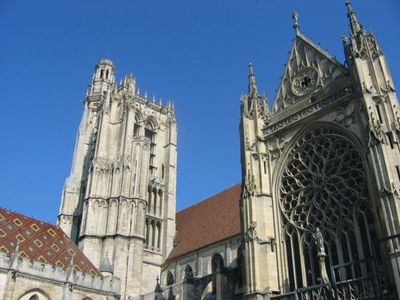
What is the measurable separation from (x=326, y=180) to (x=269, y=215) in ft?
9.75

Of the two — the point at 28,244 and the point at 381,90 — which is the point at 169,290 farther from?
the point at 381,90

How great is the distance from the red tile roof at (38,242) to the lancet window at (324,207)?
14756 mm

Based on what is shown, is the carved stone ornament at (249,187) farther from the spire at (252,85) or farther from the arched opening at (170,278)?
the arched opening at (170,278)

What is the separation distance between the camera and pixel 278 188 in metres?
19.9

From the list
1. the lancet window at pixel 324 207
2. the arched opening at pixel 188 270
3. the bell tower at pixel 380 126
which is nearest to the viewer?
the bell tower at pixel 380 126

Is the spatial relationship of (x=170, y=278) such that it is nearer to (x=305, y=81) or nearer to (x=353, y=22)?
(x=305, y=81)

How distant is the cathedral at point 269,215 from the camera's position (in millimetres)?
15891

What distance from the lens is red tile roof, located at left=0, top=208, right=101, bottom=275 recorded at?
25688mm

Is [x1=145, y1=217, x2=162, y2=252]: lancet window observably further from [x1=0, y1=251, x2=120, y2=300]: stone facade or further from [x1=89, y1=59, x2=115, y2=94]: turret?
[x1=89, y1=59, x2=115, y2=94]: turret

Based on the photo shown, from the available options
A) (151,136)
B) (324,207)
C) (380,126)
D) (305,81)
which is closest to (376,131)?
(380,126)

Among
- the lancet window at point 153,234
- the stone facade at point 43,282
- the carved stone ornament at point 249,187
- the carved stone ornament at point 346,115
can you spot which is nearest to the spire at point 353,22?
the carved stone ornament at point 346,115

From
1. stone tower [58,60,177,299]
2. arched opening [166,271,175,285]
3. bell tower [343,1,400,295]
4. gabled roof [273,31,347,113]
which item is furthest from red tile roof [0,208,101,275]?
bell tower [343,1,400,295]

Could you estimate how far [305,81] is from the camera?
2180cm

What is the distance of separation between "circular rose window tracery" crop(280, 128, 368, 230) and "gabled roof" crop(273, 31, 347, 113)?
2.59 meters
